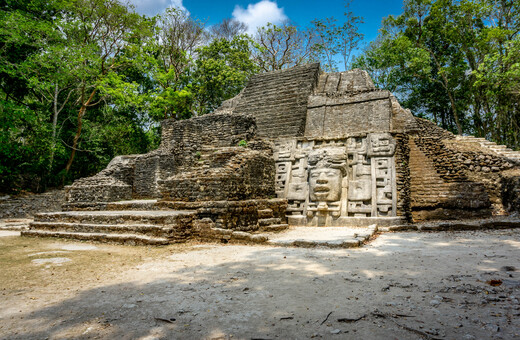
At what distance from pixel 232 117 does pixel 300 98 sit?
13.8 feet

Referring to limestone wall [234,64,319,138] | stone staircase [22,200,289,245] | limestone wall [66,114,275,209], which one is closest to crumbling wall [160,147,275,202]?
limestone wall [66,114,275,209]

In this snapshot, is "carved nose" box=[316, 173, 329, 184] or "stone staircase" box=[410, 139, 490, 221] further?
"stone staircase" box=[410, 139, 490, 221]

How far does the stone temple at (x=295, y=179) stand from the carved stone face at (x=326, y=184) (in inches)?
1.1

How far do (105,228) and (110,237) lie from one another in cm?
53

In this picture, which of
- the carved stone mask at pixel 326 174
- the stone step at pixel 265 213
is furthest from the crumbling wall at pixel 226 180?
the carved stone mask at pixel 326 174

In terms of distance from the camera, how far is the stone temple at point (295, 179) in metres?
6.31

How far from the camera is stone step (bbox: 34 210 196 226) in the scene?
5.57 m

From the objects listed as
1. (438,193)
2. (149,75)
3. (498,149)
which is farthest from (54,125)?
(498,149)

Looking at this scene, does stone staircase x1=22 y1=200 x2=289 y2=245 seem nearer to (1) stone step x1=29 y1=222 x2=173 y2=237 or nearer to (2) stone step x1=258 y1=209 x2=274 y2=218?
(1) stone step x1=29 y1=222 x2=173 y2=237

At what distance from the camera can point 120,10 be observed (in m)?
15.5

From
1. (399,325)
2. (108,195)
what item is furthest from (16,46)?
(399,325)

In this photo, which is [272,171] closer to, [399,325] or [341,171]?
[341,171]

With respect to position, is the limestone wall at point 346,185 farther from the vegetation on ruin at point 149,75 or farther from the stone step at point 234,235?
the vegetation on ruin at point 149,75

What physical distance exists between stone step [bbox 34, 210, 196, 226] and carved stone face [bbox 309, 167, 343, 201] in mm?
3575
